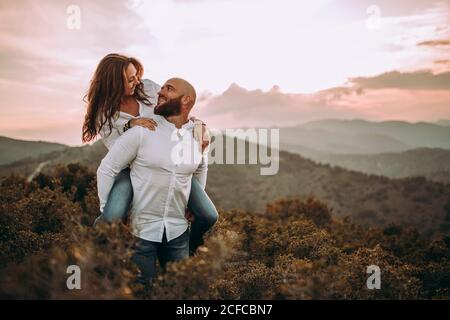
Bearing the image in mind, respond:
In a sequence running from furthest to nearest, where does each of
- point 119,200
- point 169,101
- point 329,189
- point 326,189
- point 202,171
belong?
point 326,189
point 329,189
point 202,171
point 169,101
point 119,200

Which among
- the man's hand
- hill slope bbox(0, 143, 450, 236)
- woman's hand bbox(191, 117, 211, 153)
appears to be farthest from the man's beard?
hill slope bbox(0, 143, 450, 236)

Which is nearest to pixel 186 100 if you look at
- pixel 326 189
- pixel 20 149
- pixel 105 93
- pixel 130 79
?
pixel 130 79

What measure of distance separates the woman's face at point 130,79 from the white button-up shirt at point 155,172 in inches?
13.8

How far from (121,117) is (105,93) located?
8.6 inches

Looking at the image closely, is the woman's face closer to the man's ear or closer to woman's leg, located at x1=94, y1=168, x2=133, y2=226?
the man's ear

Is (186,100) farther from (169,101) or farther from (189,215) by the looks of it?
(189,215)

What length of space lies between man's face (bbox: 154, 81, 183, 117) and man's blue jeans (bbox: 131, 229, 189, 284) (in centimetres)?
94

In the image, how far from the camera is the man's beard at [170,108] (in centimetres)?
350

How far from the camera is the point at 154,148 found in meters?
3.39

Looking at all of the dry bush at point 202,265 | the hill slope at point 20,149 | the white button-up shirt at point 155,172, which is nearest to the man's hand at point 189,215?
the white button-up shirt at point 155,172

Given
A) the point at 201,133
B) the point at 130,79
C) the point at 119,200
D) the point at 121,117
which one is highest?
the point at 130,79

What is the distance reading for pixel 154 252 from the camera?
3.57 metres

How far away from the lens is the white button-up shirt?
3.38 m
